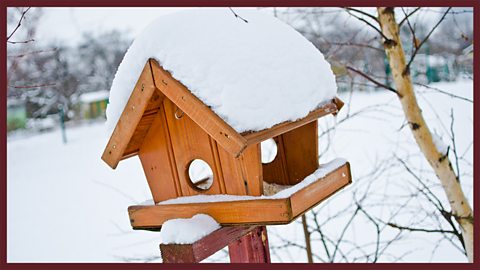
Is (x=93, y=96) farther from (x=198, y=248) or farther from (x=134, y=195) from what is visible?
(x=198, y=248)

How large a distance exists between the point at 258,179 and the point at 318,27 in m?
1.79

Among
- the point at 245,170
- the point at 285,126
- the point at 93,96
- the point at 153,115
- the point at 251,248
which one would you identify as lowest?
the point at 251,248

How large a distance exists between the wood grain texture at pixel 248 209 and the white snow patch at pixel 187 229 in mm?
26

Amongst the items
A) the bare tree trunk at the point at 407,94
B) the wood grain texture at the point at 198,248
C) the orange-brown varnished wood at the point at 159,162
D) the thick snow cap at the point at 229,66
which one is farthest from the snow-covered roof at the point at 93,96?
the wood grain texture at the point at 198,248

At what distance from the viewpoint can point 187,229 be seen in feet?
4.70

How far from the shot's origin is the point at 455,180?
239cm

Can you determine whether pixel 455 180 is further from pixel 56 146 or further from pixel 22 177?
pixel 56 146

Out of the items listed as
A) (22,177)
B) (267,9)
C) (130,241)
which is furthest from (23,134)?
(267,9)

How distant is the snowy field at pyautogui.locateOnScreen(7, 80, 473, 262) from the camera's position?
4517mm

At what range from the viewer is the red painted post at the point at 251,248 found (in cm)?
170

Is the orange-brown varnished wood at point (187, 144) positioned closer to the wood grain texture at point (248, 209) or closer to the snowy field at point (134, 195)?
the wood grain texture at point (248, 209)

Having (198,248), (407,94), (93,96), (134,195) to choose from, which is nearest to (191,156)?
(198,248)

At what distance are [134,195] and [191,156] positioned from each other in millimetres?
4565

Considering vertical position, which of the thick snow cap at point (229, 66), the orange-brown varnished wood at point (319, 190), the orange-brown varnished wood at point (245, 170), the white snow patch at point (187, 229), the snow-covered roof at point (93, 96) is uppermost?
the snow-covered roof at point (93, 96)
